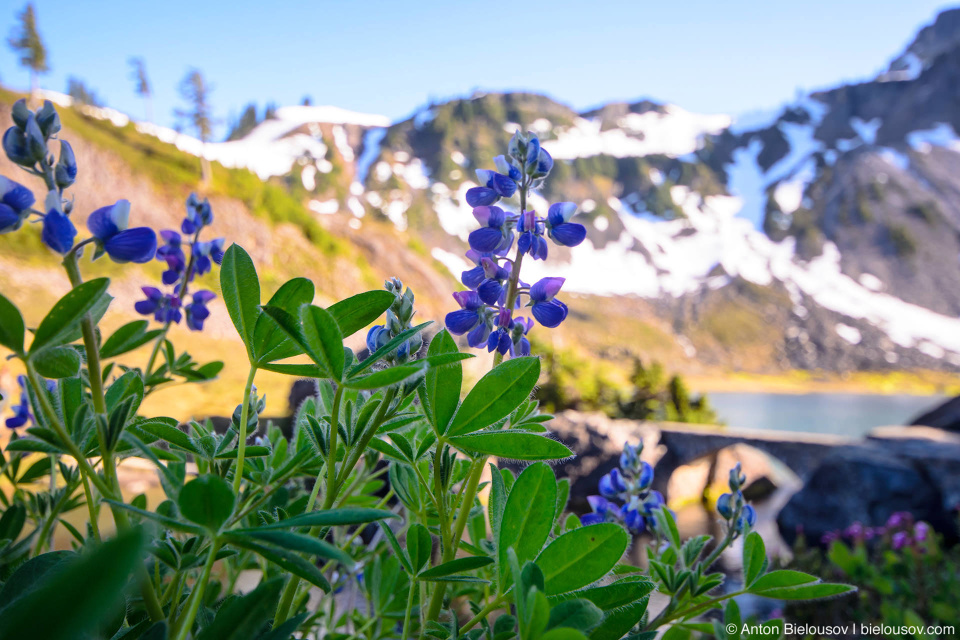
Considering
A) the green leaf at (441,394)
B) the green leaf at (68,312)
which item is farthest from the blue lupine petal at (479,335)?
the green leaf at (68,312)

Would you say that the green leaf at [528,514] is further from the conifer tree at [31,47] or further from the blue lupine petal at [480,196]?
the conifer tree at [31,47]

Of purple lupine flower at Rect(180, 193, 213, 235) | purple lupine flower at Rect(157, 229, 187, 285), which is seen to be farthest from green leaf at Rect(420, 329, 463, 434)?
purple lupine flower at Rect(180, 193, 213, 235)

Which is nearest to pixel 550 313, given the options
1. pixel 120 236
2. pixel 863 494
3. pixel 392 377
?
pixel 392 377

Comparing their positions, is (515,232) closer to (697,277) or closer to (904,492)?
(904,492)

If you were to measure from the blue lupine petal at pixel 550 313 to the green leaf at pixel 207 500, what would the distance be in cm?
39

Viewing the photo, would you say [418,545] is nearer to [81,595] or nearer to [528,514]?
[528,514]

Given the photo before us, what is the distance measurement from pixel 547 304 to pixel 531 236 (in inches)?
3.3

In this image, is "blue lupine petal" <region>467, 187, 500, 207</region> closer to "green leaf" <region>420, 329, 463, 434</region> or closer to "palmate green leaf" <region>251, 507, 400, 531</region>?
"green leaf" <region>420, 329, 463, 434</region>

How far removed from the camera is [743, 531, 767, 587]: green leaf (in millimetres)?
560

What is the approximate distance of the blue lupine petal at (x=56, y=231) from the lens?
377 mm

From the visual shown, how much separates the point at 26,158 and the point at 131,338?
175 millimetres

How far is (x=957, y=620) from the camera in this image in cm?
188

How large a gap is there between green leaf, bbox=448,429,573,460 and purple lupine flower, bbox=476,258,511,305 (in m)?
0.20

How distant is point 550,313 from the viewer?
0.62m
